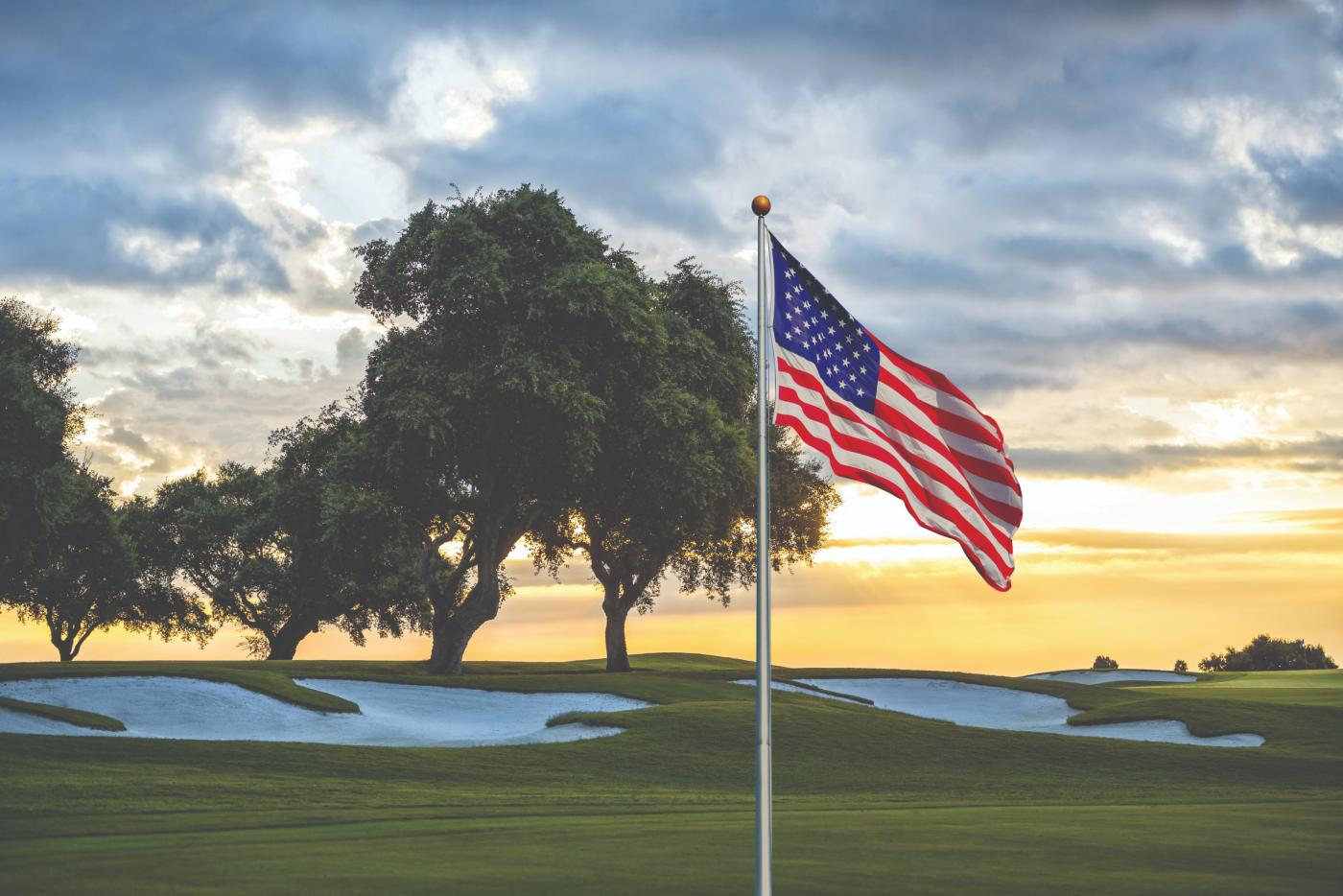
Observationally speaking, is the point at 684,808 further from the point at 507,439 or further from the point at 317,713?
the point at 507,439

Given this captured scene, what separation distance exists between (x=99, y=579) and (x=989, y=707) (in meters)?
39.8

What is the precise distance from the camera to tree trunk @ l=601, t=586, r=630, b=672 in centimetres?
5047

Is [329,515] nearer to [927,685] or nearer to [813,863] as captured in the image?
[927,685]

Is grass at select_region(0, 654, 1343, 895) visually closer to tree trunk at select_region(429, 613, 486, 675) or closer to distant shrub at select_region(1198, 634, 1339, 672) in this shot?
tree trunk at select_region(429, 613, 486, 675)

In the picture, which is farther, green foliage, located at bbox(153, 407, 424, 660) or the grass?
green foliage, located at bbox(153, 407, 424, 660)

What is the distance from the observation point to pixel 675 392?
4194 centimetres

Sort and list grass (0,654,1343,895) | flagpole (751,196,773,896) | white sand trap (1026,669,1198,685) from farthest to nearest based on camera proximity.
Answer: white sand trap (1026,669,1198,685) → grass (0,654,1343,895) → flagpole (751,196,773,896)

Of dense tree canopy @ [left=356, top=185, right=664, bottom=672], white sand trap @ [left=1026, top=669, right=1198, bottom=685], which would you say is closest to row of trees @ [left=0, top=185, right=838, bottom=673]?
dense tree canopy @ [left=356, top=185, right=664, bottom=672]

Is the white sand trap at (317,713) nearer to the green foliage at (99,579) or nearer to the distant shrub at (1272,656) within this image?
the green foliage at (99,579)

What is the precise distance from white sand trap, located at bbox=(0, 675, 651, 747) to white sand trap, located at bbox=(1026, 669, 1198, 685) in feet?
130

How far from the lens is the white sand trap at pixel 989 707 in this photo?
35.2 m

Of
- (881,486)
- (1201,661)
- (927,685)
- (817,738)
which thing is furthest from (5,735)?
(1201,661)

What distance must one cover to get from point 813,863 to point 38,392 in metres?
39.9

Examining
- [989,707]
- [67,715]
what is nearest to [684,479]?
[989,707]
